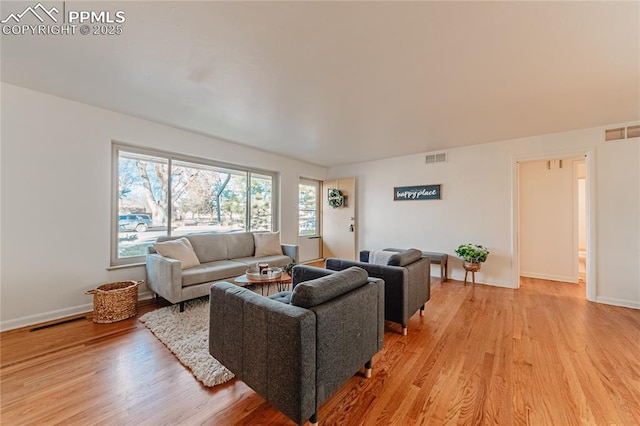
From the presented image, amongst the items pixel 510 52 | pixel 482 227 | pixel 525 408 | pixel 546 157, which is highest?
pixel 510 52

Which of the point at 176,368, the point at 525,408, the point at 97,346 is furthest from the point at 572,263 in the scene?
the point at 97,346

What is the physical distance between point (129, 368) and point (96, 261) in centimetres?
179

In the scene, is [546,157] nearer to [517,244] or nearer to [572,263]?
[517,244]

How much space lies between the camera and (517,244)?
405 cm

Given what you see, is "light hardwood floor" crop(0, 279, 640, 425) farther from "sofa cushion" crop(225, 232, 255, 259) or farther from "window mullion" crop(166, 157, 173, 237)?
"sofa cushion" crop(225, 232, 255, 259)

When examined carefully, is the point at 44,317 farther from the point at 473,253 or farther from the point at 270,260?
the point at 473,253

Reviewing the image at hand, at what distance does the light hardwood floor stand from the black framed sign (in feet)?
8.43

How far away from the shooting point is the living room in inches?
73.1

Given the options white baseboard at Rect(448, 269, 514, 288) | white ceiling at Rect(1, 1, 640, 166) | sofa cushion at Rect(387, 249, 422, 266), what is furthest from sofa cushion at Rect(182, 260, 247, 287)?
white baseboard at Rect(448, 269, 514, 288)

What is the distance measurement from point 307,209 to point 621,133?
17.7 feet

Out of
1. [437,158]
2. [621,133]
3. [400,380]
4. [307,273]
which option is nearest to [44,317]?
[307,273]

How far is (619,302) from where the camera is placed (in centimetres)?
331

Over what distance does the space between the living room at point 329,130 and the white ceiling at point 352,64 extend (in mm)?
19

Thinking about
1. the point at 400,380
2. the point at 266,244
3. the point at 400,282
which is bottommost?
the point at 400,380
